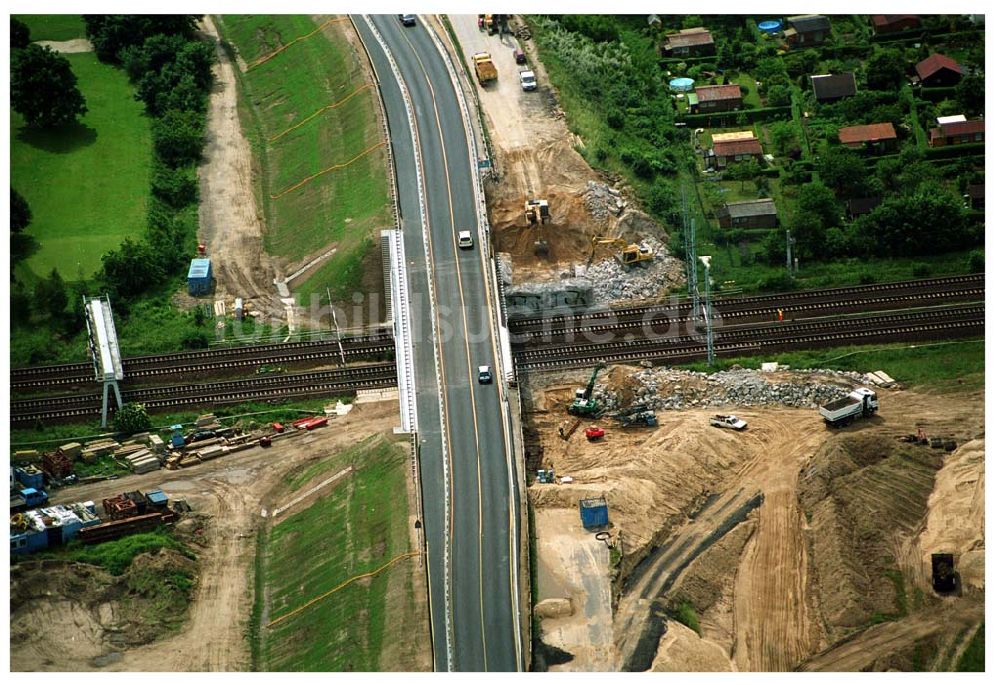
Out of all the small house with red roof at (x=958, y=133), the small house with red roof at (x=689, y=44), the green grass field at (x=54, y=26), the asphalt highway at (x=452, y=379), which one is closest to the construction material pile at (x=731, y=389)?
the asphalt highway at (x=452, y=379)

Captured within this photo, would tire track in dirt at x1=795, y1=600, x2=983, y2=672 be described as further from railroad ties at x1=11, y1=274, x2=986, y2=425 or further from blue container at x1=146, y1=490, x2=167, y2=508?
blue container at x1=146, y1=490, x2=167, y2=508

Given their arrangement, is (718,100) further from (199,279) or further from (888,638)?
(888,638)

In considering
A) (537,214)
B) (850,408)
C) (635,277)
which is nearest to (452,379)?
(635,277)

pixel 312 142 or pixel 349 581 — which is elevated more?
pixel 312 142

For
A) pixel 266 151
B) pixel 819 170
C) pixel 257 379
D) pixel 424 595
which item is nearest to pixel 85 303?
pixel 257 379

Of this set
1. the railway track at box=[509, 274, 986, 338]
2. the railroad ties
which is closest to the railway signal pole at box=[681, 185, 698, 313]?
the railway track at box=[509, 274, 986, 338]

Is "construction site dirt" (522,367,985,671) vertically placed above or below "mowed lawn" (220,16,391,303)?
below

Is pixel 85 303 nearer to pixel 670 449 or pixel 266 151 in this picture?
pixel 266 151
